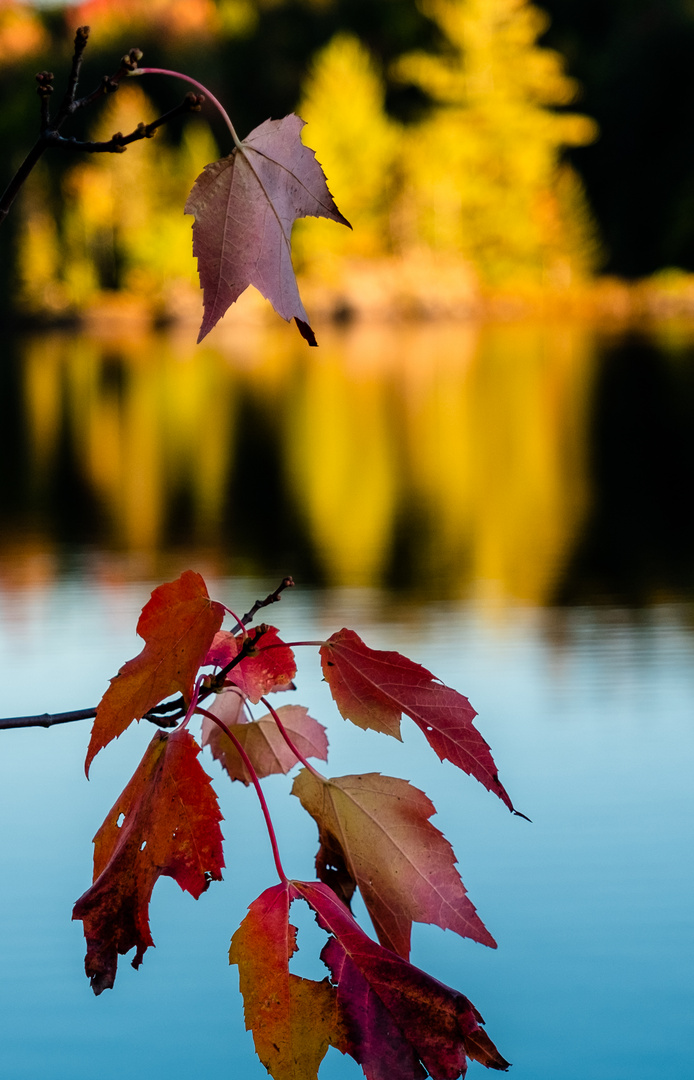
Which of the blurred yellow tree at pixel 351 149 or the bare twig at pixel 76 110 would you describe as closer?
the bare twig at pixel 76 110

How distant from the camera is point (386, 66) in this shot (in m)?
23.8

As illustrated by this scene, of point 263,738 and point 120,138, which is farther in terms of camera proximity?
point 263,738

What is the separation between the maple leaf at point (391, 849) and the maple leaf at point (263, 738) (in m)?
0.06

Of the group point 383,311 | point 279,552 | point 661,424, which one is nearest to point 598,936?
point 279,552

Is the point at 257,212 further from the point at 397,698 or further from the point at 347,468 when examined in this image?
the point at 347,468

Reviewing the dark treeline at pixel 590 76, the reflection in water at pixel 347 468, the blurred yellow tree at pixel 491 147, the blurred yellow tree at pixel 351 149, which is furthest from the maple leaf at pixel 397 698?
the blurred yellow tree at pixel 491 147

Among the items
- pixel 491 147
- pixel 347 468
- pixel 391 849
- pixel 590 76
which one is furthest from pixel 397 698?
pixel 590 76

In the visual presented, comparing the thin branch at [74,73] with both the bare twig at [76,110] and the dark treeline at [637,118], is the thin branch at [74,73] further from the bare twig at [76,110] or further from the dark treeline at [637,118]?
the dark treeline at [637,118]

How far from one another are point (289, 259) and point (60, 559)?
284 centimetres

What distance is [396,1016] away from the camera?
1.48 feet

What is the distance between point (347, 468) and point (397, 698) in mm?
4314

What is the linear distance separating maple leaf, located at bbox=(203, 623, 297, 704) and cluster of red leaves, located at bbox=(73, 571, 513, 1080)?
40 mm

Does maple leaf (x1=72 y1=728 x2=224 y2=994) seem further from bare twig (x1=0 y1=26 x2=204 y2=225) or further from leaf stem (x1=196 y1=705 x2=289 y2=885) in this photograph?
bare twig (x1=0 y1=26 x2=204 y2=225)

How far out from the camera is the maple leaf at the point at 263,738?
22.3 inches
